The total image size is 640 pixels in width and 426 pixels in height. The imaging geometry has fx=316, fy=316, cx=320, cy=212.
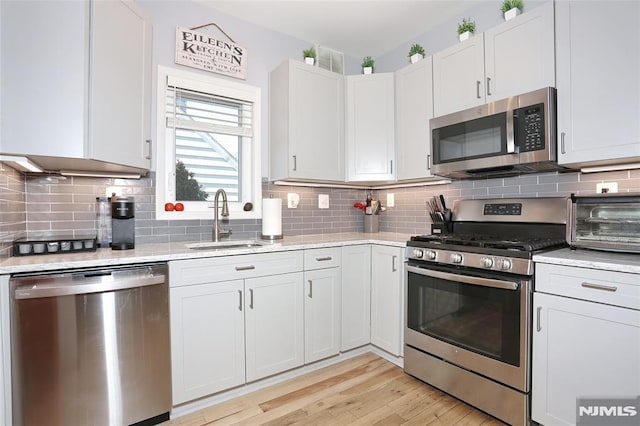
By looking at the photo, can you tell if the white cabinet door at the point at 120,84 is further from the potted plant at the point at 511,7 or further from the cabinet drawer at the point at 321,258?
the potted plant at the point at 511,7

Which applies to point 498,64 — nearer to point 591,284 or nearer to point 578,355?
point 591,284

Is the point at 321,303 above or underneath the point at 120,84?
underneath

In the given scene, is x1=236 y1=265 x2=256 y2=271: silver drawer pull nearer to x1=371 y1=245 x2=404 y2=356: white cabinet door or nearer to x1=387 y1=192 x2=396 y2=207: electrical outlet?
x1=371 y1=245 x2=404 y2=356: white cabinet door

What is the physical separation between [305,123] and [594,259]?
2.03m

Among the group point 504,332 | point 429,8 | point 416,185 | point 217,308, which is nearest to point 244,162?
point 217,308

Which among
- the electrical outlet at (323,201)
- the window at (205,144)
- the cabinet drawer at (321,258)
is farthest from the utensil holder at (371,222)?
the window at (205,144)

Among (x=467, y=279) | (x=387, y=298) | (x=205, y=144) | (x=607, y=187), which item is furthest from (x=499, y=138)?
(x=205, y=144)

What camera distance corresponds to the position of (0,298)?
1363 mm

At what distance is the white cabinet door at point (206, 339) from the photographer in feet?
5.82

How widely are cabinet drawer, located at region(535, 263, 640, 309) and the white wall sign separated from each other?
2.52 meters

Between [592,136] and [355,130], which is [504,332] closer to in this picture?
[592,136]

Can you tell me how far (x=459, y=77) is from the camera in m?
2.27

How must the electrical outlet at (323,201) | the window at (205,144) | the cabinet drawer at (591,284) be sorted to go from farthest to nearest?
the electrical outlet at (323,201) → the window at (205,144) → the cabinet drawer at (591,284)

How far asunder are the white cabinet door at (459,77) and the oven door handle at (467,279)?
1188 mm
